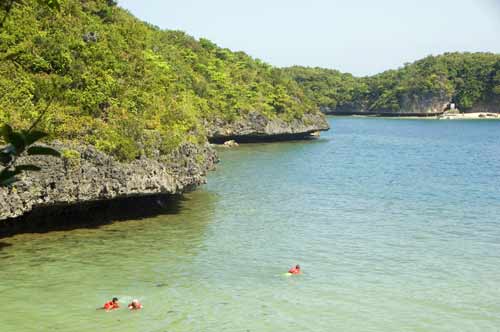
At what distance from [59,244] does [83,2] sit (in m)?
13.8

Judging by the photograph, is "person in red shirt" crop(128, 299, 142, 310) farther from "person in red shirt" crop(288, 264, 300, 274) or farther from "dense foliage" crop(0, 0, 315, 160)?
"dense foliage" crop(0, 0, 315, 160)

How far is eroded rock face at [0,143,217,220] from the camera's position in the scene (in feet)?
57.6

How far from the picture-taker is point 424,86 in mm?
163625

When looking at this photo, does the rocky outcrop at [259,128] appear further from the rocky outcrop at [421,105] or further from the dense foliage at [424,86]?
the dense foliage at [424,86]

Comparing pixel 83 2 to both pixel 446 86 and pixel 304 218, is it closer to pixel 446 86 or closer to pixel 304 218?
pixel 304 218

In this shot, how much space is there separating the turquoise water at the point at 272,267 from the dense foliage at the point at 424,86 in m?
143

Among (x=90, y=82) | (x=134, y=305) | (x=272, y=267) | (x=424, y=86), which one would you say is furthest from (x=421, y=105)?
(x=134, y=305)

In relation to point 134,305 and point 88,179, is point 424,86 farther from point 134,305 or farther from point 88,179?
point 134,305

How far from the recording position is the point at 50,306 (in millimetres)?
13719

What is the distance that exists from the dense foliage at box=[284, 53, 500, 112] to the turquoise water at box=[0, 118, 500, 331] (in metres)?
143

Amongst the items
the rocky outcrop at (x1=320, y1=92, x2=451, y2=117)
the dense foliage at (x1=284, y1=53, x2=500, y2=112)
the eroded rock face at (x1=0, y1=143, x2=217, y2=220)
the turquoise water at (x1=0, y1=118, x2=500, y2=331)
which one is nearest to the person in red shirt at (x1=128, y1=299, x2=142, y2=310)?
the turquoise water at (x1=0, y1=118, x2=500, y2=331)

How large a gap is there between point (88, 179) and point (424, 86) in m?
156

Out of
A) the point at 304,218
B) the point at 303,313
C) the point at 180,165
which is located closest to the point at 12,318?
the point at 303,313

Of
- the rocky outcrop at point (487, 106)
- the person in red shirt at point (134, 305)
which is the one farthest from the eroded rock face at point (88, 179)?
the rocky outcrop at point (487, 106)
